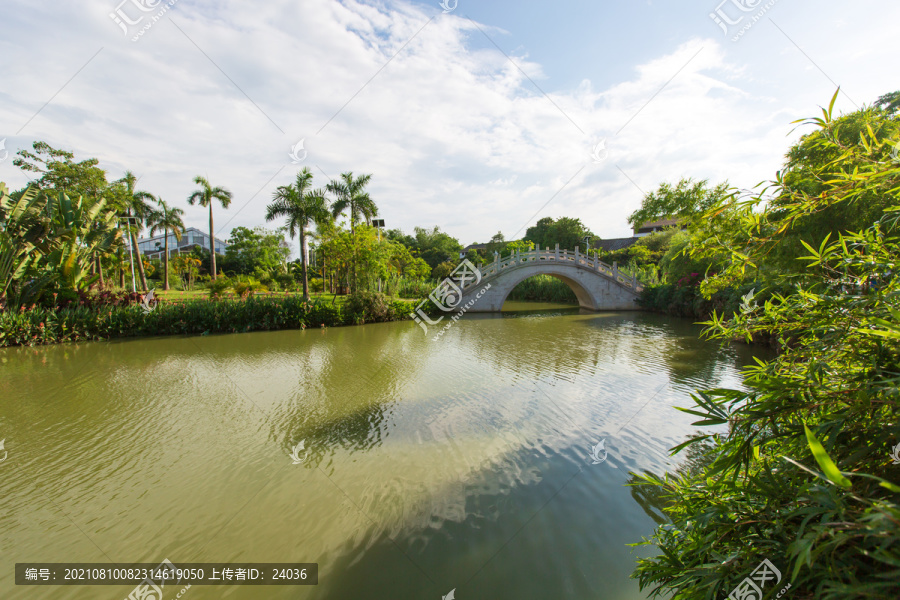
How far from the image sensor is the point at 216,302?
542 inches

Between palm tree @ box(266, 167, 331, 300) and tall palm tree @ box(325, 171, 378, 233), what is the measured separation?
2.74ft

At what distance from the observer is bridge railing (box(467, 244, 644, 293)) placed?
20.3m

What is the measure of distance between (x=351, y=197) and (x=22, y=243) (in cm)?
1154

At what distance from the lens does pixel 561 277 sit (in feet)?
74.0

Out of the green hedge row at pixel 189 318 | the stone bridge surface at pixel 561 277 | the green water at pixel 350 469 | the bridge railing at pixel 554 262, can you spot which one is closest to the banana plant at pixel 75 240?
the green hedge row at pixel 189 318

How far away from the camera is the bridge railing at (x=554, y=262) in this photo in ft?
66.6

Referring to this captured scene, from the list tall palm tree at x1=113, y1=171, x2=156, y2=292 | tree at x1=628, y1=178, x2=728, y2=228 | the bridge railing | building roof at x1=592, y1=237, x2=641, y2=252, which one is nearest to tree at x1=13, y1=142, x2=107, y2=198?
tall palm tree at x1=113, y1=171, x2=156, y2=292

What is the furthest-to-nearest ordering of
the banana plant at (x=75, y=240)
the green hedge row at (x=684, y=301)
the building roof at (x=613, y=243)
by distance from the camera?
the building roof at (x=613, y=243) < the green hedge row at (x=684, y=301) < the banana plant at (x=75, y=240)

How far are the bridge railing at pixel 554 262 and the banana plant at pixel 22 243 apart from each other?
56.9 feet

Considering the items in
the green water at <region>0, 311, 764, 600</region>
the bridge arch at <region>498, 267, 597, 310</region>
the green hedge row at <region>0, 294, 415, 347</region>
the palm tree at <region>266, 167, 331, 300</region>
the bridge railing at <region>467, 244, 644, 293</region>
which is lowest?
the green water at <region>0, 311, 764, 600</region>

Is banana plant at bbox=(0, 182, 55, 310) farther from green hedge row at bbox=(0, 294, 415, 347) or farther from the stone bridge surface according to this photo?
the stone bridge surface

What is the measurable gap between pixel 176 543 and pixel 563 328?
540 inches

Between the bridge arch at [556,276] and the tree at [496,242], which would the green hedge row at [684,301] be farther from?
the tree at [496,242]

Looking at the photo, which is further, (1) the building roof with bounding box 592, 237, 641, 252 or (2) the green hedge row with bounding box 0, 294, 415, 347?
(1) the building roof with bounding box 592, 237, 641, 252
